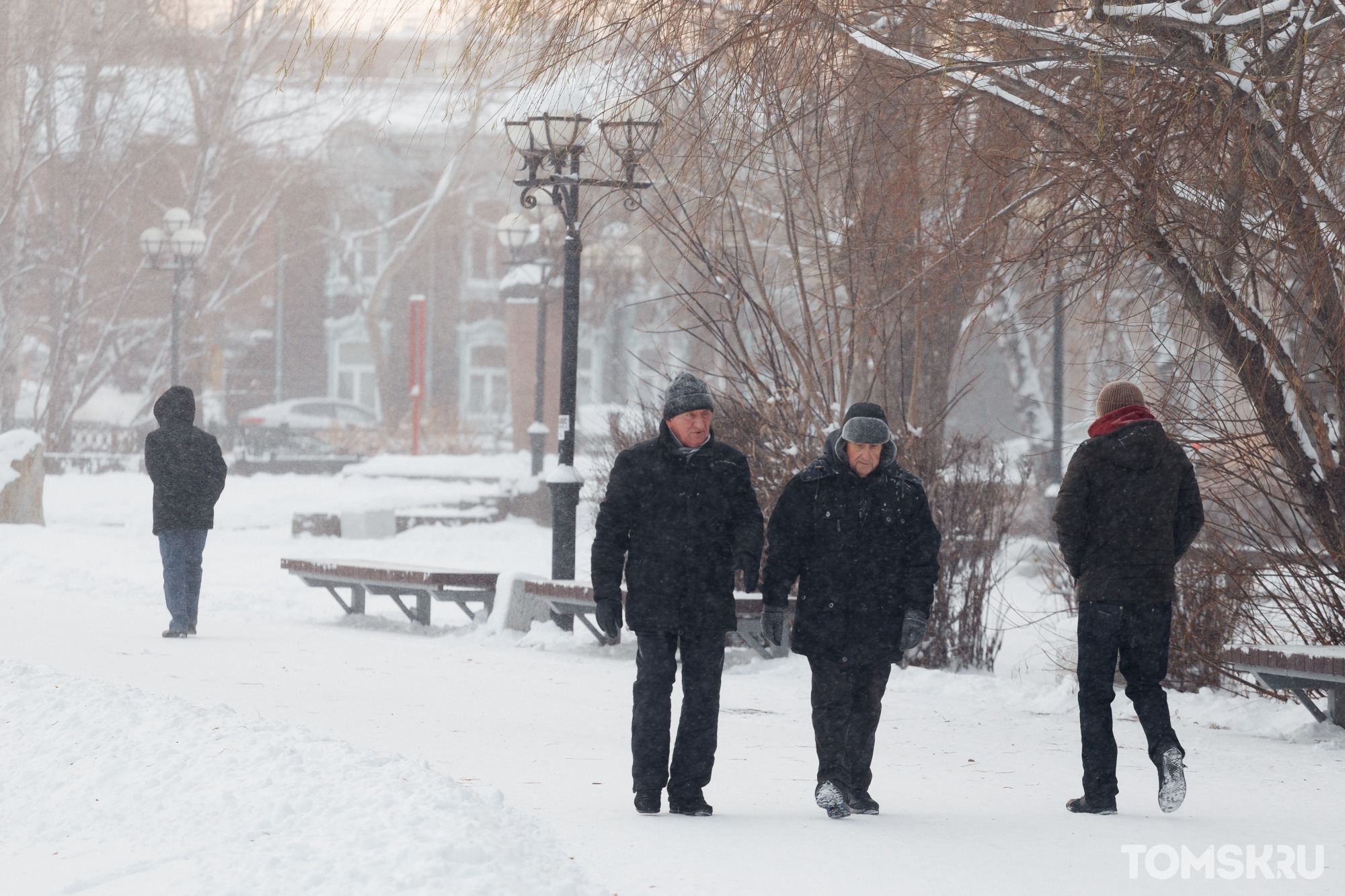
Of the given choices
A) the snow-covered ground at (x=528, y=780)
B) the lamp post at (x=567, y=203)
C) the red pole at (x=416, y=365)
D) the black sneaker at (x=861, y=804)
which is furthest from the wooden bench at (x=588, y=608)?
the red pole at (x=416, y=365)

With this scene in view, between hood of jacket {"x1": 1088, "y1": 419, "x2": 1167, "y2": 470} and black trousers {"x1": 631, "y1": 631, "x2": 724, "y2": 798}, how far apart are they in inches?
64.9

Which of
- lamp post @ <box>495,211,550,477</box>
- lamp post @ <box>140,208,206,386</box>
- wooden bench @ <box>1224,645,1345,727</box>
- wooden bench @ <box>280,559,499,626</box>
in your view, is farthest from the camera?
lamp post @ <box>140,208,206,386</box>

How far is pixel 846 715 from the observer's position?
5879 mm

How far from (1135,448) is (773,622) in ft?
5.11

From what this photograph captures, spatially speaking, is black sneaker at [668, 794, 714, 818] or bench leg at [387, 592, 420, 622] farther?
bench leg at [387, 592, 420, 622]

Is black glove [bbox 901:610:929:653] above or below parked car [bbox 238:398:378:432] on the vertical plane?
below

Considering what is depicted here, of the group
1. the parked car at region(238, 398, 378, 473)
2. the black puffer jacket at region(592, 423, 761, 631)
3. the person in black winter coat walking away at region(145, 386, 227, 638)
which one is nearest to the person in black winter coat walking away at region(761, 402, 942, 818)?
the black puffer jacket at region(592, 423, 761, 631)

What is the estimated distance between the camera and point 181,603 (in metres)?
11.3

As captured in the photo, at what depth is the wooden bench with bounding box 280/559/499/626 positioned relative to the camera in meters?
11.9

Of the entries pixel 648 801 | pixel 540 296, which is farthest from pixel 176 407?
pixel 540 296

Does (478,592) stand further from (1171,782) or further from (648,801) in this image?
(1171,782)

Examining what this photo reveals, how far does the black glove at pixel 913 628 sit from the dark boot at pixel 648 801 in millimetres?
1063

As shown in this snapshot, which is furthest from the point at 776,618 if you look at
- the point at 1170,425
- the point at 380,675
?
the point at 380,675

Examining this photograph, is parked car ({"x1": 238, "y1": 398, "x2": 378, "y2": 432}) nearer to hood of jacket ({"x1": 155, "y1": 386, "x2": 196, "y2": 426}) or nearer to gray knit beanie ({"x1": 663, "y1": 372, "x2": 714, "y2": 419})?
hood of jacket ({"x1": 155, "y1": 386, "x2": 196, "y2": 426})
